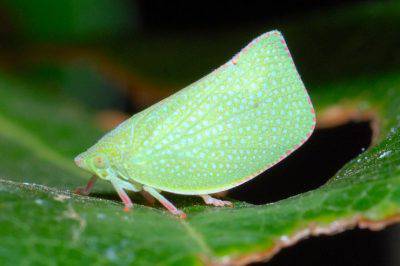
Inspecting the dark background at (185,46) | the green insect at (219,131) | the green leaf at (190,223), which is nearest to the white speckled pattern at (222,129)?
the green insect at (219,131)

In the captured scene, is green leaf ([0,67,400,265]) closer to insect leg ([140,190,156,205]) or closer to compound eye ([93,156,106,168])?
insect leg ([140,190,156,205])

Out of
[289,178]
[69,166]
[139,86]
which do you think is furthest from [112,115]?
[289,178]

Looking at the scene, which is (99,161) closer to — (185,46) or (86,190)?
(86,190)

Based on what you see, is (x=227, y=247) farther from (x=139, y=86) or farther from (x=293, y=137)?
(x=139, y=86)

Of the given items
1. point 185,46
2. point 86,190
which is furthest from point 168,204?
point 185,46

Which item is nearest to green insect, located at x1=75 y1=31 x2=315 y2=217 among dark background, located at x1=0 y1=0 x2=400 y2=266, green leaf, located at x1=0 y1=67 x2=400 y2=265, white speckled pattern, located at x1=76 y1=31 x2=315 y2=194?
white speckled pattern, located at x1=76 y1=31 x2=315 y2=194
